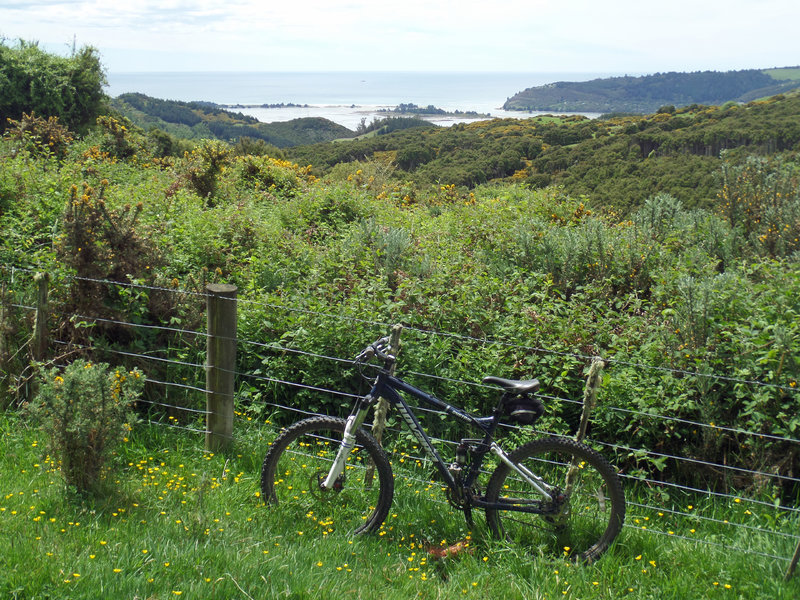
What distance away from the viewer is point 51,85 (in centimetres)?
2167

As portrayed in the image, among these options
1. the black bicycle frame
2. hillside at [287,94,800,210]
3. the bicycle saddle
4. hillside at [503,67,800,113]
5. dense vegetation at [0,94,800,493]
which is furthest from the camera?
hillside at [503,67,800,113]

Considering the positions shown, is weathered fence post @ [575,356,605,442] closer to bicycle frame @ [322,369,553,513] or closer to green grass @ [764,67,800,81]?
bicycle frame @ [322,369,553,513]

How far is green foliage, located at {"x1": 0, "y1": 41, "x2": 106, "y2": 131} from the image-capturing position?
21391 mm

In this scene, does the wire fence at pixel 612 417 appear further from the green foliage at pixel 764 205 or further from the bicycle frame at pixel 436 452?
the green foliage at pixel 764 205

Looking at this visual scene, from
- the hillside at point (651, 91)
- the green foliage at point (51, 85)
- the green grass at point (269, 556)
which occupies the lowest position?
the green grass at point (269, 556)

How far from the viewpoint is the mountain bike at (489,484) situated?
3.66m

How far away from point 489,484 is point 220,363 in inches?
83.4

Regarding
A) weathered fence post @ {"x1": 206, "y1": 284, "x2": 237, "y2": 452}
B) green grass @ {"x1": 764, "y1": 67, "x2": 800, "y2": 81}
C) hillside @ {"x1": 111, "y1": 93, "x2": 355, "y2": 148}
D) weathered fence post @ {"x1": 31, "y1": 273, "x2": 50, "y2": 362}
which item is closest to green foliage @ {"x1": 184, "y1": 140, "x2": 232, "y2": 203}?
weathered fence post @ {"x1": 31, "y1": 273, "x2": 50, "y2": 362}

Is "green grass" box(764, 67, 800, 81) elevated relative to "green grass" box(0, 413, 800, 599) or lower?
elevated

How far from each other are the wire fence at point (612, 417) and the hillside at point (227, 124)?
69.9 m

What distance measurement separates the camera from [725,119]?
2360 inches

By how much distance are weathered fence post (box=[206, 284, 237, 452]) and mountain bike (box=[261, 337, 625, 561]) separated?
825mm

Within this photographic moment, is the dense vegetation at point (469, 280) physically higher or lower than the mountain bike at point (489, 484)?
higher

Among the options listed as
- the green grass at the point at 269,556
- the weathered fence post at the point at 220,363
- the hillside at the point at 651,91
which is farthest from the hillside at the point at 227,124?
the green grass at the point at 269,556
